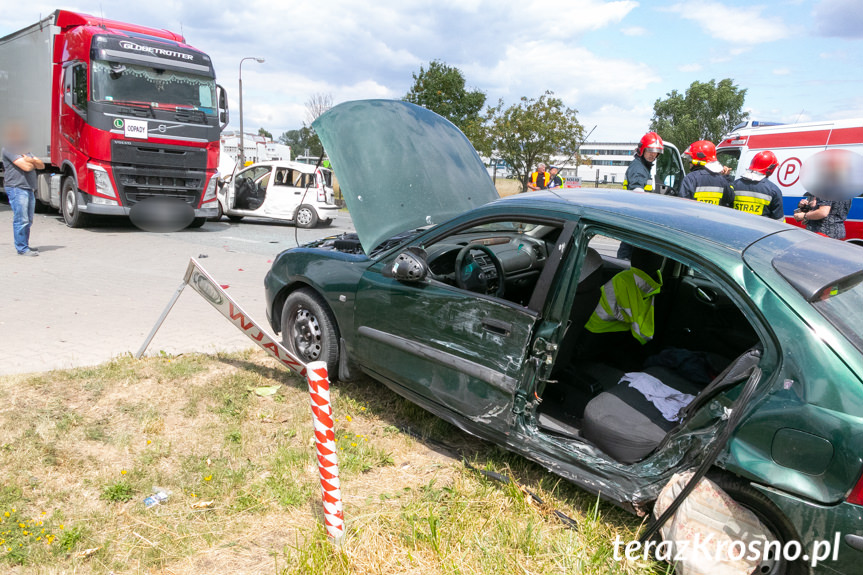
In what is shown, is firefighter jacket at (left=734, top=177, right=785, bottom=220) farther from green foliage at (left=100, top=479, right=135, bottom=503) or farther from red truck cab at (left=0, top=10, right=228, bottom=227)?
red truck cab at (left=0, top=10, right=228, bottom=227)

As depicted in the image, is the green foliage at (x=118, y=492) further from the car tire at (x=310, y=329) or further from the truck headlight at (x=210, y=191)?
the truck headlight at (x=210, y=191)

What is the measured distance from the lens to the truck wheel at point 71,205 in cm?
1222

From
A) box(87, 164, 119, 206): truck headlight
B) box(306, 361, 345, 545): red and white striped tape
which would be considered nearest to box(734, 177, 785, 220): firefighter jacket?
box(306, 361, 345, 545): red and white striped tape

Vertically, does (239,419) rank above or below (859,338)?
below

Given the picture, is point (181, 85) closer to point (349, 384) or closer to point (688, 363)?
point (349, 384)

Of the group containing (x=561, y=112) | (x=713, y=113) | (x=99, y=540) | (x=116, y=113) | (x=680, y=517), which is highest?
(x=713, y=113)

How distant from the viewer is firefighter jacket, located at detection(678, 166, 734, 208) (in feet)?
21.4

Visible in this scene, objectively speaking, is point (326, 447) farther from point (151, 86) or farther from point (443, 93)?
point (443, 93)

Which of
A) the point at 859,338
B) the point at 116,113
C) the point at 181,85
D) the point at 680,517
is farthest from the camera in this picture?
the point at 181,85

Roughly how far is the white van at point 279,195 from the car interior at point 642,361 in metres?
11.5

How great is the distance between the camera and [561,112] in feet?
81.2

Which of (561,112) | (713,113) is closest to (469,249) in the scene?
(561,112)

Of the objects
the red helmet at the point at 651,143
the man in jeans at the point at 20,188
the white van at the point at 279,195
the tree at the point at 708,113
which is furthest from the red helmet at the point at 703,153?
the tree at the point at 708,113

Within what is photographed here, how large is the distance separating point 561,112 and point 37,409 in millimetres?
23850
